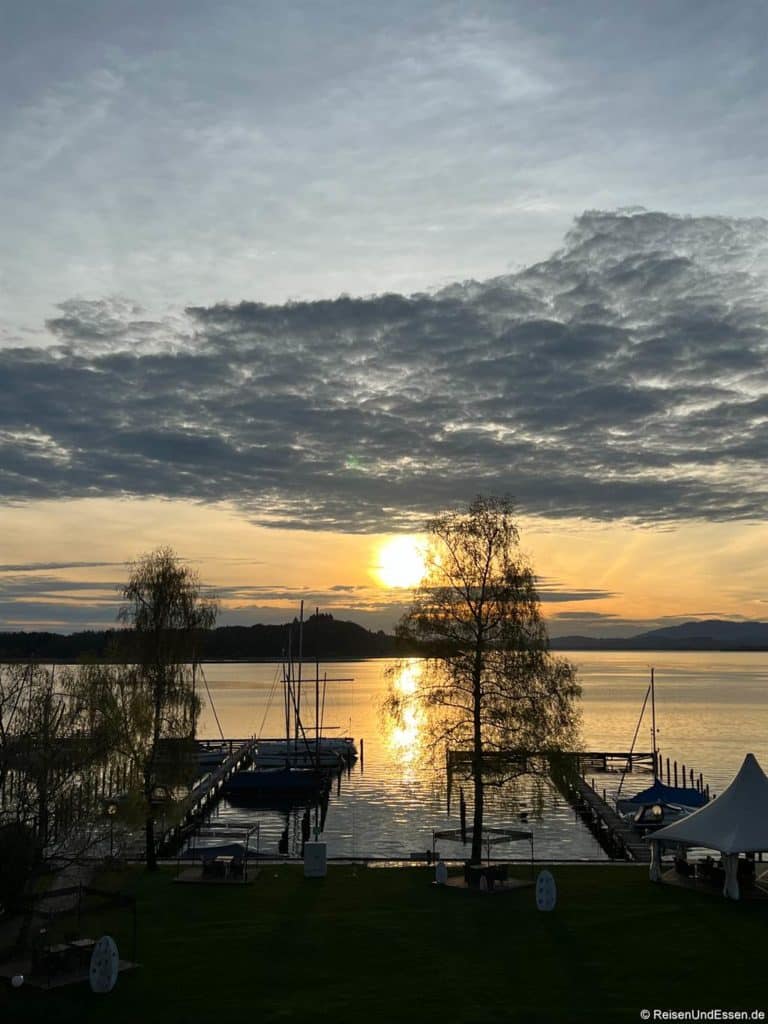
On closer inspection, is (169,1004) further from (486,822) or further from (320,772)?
(320,772)

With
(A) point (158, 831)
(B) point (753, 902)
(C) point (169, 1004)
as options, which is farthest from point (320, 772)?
(C) point (169, 1004)

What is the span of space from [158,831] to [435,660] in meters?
31.8

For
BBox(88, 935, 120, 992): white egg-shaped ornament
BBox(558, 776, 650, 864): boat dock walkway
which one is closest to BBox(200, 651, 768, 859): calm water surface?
BBox(558, 776, 650, 864): boat dock walkway

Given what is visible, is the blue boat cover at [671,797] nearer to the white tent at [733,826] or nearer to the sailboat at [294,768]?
the sailboat at [294,768]

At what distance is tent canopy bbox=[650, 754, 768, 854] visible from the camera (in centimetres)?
3020

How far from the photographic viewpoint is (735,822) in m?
31.1

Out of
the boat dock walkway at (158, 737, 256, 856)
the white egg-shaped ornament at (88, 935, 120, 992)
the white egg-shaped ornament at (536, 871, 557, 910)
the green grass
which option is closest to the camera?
the green grass

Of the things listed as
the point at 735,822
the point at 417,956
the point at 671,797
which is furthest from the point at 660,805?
the point at 417,956

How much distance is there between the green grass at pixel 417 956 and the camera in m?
20.4

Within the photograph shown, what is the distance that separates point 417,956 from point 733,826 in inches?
480

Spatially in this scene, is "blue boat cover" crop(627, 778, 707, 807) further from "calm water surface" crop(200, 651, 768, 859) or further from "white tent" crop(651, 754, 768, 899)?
"white tent" crop(651, 754, 768, 899)

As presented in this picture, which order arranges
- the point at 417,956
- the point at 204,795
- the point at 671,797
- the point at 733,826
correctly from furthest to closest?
the point at 204,795 < the point at 671,797 < the point at 733,826 < the point at 417,956

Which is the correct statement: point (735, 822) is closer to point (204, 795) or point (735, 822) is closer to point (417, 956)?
point (417, 956)

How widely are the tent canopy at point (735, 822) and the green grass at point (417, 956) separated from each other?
5.44 feet
